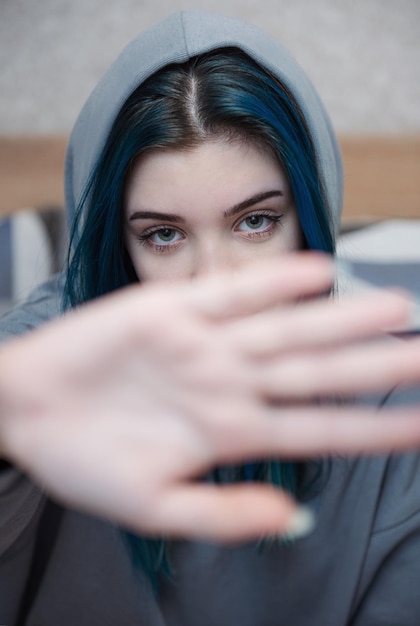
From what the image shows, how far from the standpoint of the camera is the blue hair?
0.69 metres

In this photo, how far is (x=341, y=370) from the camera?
1.03ft

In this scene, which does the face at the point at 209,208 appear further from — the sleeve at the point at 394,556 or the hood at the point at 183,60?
the sleeve at the point at 394,556

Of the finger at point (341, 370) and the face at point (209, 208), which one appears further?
the face at point (209, 208)

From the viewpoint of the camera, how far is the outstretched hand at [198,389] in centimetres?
31

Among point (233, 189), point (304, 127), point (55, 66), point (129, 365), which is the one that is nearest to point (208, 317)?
point (129, 365)

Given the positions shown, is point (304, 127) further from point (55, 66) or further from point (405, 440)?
point (55, 66)

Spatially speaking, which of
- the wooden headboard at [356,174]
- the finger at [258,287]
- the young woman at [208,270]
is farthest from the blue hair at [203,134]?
the wooden headboard at [356,174]

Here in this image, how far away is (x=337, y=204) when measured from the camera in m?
0.86

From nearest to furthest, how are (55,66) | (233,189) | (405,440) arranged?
(405,440) < (233,189) < (55,66)

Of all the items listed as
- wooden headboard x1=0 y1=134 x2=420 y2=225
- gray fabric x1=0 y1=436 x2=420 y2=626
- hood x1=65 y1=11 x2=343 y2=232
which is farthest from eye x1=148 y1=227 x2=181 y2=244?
wooden headboard x1=0 y1=134 x2=420 y2=225

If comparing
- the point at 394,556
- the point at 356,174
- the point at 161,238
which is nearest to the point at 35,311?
the point at 161,238

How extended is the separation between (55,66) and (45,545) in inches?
43.4

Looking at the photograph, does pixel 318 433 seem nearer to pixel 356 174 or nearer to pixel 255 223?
pixel 255 223

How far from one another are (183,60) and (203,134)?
11 cm
